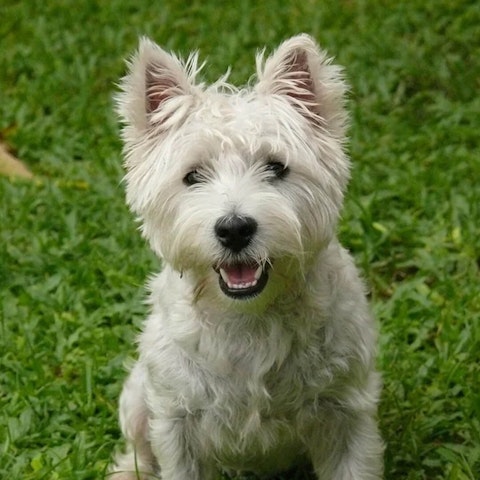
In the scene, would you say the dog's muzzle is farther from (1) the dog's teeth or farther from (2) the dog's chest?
(2) the dog's chest

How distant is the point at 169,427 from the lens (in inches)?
191

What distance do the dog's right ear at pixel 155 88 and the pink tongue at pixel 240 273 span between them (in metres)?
0.60

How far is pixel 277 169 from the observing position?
4375mm

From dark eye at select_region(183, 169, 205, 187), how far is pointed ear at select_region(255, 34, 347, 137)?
16.9 inches

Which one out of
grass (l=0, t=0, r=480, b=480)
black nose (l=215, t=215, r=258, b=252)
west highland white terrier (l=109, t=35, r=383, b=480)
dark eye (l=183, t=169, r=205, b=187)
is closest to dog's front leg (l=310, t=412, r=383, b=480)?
west highland white terrier (l=109, t=35, r=383, b=480)

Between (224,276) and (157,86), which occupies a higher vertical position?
(157,86)

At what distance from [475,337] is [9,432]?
7.76 feet

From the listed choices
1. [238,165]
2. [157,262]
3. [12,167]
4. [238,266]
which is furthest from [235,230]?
[12,167]

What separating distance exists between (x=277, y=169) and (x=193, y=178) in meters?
0.32

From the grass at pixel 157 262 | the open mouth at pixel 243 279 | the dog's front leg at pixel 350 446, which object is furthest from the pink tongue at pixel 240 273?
the grass at pixel 157 262

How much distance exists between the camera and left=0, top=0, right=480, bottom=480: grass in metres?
5.71

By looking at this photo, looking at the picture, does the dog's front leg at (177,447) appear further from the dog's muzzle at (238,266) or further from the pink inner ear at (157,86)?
the pink inner ear at (157,86)

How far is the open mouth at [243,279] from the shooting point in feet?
14.2

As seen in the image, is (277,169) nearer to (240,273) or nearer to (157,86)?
(240,273)
